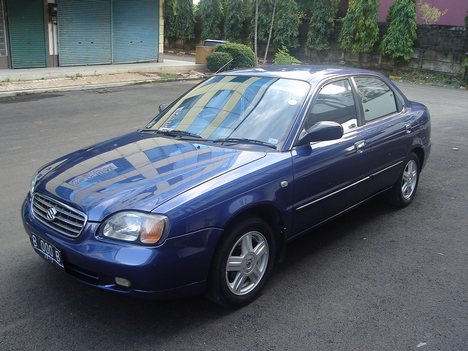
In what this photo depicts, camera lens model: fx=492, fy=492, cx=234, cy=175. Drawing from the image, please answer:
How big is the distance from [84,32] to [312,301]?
15607 millimetres

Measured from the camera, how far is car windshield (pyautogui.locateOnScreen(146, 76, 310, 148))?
393cm

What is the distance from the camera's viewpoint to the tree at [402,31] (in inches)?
829

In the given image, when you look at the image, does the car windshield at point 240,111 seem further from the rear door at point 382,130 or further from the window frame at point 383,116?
the rear door at point 382,130

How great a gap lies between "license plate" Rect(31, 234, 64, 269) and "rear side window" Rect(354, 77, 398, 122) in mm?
3045

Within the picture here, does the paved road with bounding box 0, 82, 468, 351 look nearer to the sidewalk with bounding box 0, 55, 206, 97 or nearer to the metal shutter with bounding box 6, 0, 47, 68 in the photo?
the sidewalk with bounding box 0, 55, 206, 97

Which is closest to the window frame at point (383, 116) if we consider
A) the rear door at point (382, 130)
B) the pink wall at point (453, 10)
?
the rear door at point (382, 130)

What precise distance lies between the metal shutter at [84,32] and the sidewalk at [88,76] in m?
0.52

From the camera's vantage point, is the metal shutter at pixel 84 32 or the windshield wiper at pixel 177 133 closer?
the windshield wiper at pixel 177 133

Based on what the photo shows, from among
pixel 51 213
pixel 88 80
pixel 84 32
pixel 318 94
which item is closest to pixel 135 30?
pixel 84 32

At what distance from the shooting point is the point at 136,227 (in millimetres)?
2957

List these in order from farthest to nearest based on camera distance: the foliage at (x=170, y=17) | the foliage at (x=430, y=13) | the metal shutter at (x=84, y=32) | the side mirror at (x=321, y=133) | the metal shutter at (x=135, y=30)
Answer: the foliage at (x=170, y=17) < the foliage at (x=430, y=13) < the metal shutter at (x=135, y=30) < the metal shutter at (x=84, y=32) < the side mirror at (x=321, y=133)

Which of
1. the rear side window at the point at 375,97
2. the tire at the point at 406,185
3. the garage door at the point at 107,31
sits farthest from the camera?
the garage door at the point at 107,31

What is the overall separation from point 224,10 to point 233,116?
91.0ft

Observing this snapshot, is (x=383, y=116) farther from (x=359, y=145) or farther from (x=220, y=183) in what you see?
(x=220, y=183)
